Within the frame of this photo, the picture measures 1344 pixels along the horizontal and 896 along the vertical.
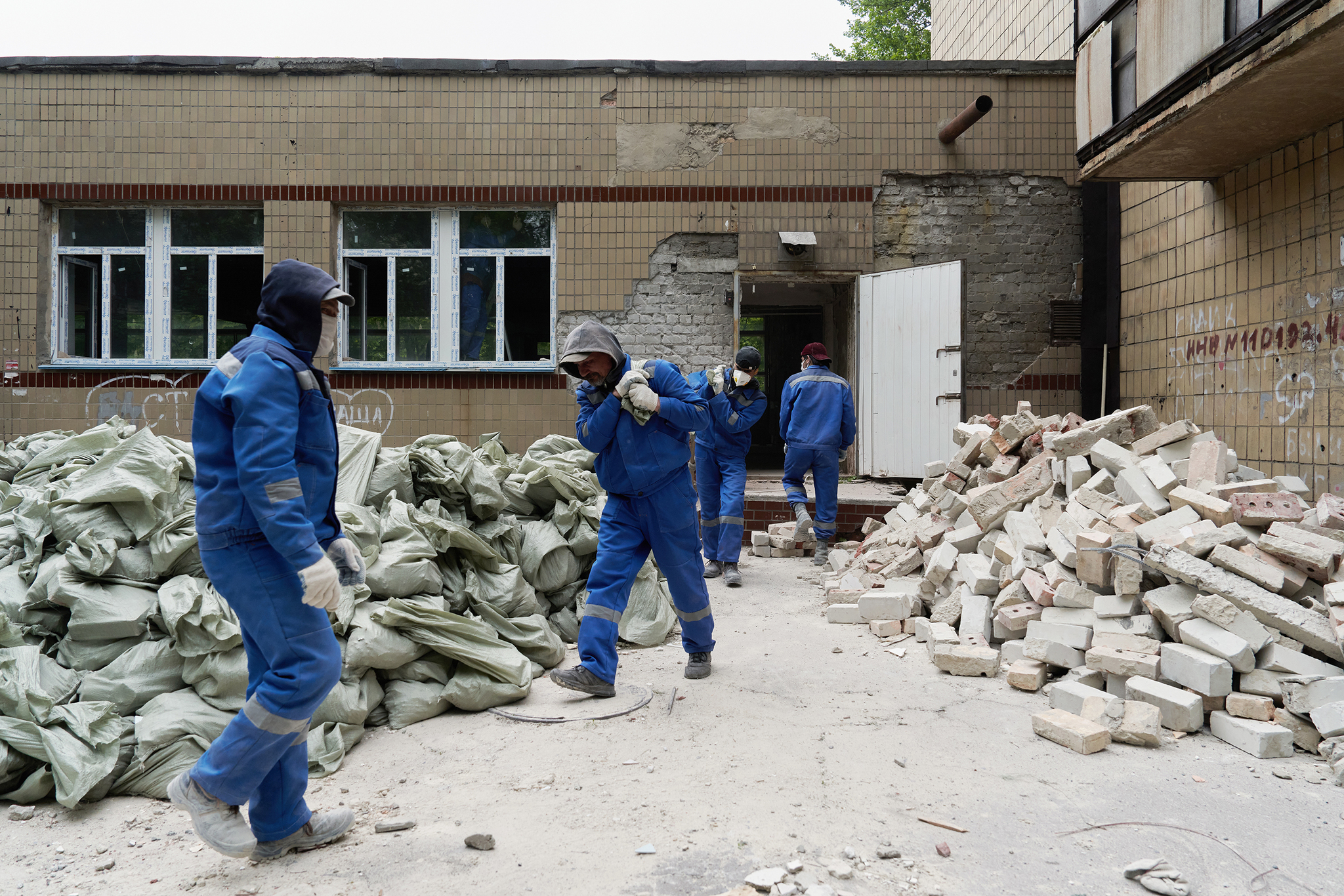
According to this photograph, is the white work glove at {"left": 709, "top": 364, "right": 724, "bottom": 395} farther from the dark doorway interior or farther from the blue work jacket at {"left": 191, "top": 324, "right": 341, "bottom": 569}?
the dark doorway interior

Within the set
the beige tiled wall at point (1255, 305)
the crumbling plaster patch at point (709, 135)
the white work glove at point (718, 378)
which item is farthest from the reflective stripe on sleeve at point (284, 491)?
the crumbling plaster patch at point (709, 135)

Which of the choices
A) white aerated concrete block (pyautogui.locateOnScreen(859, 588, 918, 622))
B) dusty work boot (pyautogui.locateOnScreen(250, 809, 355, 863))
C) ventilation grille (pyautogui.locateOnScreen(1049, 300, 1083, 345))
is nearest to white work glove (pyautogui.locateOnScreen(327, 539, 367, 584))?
dusty work boot (pyautogui.locateOnScreen(250, 809, 355, 863))

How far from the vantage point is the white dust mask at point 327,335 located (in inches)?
104

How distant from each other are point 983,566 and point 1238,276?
3301 mm

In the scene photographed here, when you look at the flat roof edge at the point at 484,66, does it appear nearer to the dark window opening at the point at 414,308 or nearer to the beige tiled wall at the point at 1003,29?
the beige tiled wall at the point at 1003,29

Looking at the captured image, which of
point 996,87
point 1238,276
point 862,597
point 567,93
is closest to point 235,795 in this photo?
point 862,597

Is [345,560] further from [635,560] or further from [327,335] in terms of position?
[635,560]

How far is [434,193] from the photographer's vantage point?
9.26 meters

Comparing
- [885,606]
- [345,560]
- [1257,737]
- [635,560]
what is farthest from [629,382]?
[1257,737]

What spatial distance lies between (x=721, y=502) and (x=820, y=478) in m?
0.90

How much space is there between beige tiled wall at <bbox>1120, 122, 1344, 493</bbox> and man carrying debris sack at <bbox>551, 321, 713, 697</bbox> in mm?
4209

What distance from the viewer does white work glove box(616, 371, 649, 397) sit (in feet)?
12.7

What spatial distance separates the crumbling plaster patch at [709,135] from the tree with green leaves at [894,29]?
60.7 feet

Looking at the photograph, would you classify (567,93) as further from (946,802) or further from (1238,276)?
(946,802)
